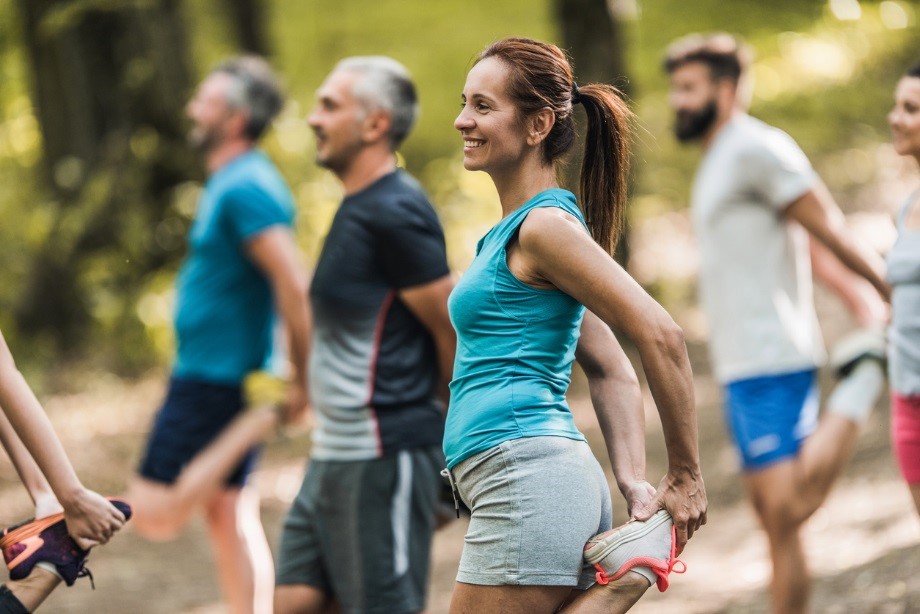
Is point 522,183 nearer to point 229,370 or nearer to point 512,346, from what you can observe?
point 512,346

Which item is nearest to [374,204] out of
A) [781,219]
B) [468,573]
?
[468,573]

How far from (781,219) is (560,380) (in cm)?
277

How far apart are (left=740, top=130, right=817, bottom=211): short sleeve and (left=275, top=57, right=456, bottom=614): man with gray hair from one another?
6.06 ft

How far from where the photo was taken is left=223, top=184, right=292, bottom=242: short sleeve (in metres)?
5.62

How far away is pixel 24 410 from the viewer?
3381 mm

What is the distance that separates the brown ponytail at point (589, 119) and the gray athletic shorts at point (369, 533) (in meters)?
1.40

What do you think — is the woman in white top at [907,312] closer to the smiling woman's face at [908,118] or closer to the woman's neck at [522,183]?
the smiling woman's face at [908,118]

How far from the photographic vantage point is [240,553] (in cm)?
562

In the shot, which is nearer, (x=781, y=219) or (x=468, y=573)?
(x=468, y=573)

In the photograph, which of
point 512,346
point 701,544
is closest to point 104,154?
point 701,544

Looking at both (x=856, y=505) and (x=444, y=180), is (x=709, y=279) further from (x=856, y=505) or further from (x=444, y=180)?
(x=444, y=180)

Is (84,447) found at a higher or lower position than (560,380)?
lower

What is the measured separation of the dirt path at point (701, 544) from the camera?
625 centimetres

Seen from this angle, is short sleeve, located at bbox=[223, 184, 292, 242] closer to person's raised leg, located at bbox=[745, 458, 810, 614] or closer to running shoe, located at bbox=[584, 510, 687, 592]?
person's raised leg, located at bbox=[745, 458, 810, 614]
